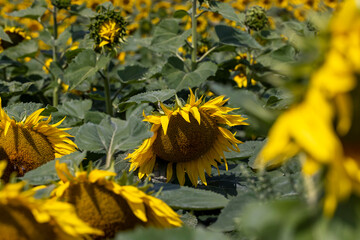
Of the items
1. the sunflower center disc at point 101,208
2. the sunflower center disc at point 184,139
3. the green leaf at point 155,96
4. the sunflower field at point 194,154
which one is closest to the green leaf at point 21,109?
the sunflower field at point 194,154

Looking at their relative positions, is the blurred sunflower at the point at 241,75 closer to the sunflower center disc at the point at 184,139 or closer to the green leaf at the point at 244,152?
the green leaf at the point at 244,152

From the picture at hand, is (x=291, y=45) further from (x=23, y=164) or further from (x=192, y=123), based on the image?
(x=23, y=164)

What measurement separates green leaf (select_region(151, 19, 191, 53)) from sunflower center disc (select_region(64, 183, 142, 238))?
3.76ft

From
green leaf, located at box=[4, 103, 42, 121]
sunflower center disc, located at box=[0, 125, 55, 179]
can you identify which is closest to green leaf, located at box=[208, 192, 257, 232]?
sunflower center disc, located at box=[0, 125, 55, 179]

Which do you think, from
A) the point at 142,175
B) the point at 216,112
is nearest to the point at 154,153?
the point at 142,175

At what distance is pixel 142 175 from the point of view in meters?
1.33

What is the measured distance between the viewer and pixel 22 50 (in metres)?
2.23

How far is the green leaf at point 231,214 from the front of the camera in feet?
2.79

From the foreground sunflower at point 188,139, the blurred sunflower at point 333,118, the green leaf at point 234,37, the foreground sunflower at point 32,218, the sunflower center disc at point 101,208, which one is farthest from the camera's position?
the green leaf at point 234,37

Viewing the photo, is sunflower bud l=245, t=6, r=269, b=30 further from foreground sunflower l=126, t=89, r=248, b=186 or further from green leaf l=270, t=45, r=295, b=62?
foreground sunflower l=126, t=89, r=248, b=186

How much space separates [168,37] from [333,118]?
4.89 feet

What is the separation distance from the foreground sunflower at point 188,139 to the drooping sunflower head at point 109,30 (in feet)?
1.82

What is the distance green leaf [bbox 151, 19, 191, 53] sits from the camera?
6.35 ft

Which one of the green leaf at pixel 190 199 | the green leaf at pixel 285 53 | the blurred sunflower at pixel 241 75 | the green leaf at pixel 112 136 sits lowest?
the blurred sunflower at pixel 241 75
